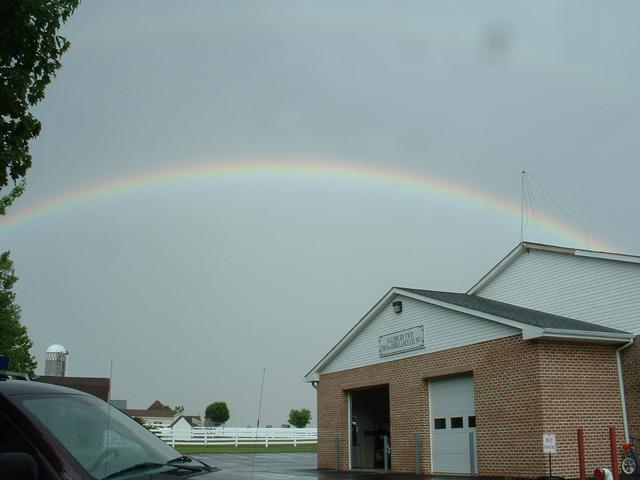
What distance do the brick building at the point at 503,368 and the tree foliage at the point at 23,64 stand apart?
1336cm

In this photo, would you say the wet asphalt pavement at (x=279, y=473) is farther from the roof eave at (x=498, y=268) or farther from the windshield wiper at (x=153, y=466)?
the roof eave at (x=498, y=268)

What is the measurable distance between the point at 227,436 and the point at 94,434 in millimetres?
45995

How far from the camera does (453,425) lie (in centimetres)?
2141

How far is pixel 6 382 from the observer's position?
140 inches

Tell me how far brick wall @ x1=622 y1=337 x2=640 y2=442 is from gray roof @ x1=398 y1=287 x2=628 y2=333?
67 centimetres

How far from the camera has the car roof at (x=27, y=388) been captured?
3.41 m

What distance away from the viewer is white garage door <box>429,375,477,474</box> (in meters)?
20.7

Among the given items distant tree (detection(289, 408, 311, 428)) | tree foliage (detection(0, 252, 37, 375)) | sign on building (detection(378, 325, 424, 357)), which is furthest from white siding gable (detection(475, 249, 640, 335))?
distant tree (detection(289, 408, 311, 428))

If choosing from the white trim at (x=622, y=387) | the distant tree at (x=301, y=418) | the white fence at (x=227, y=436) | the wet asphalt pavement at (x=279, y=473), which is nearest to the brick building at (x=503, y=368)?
the white trim at (x=622, y=387)

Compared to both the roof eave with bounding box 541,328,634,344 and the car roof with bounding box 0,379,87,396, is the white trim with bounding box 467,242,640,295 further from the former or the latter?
the car roof with bounding box 0,379,87,396

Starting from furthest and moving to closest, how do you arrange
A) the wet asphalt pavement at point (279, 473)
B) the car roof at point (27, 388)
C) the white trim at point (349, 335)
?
the white trim at point (349, 335), the wet asphalt pavement at point (279, 473), the car roof at point (27, 388)

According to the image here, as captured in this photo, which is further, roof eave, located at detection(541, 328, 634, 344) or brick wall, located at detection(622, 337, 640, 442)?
brick wall, located at detection(622, 337, 640, 442)

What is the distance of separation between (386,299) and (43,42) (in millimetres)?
17874

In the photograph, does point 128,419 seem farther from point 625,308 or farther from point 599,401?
point 625,308
